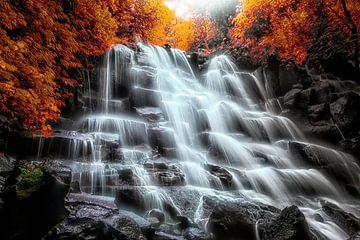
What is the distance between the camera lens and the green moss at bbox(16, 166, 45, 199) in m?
4.67

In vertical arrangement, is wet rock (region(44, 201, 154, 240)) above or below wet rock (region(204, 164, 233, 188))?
below

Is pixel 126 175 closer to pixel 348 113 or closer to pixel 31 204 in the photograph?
pixel 31 204

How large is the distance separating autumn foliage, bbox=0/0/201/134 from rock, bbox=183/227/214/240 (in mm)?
5264

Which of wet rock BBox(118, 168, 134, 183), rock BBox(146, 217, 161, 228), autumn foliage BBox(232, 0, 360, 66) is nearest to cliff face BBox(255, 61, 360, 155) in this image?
autumn foliage BBox(232, 0, 360, 66)

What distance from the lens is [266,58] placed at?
20.2m

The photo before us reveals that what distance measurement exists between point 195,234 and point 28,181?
3445 mm

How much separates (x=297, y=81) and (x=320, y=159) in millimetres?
7786

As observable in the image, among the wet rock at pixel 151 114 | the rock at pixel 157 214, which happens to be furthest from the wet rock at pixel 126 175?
the wet rock at pixel 151 114

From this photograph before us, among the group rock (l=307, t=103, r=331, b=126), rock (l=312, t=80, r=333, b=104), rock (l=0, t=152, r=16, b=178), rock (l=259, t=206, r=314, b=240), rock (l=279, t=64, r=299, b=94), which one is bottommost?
rock (l=259, t=206, r=314, b=240)

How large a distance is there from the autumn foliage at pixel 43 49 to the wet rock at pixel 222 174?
559 cm

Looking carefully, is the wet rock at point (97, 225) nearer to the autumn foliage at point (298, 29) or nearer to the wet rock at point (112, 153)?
the wet rock at point (112, 153)

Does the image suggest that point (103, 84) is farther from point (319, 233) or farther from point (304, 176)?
point (319, 233)

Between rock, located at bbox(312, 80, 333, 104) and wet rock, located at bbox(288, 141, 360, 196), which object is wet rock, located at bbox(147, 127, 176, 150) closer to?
wet rock, located at bbox(288, 141, 360, 196)

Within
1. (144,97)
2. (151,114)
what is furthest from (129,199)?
(144,97)
